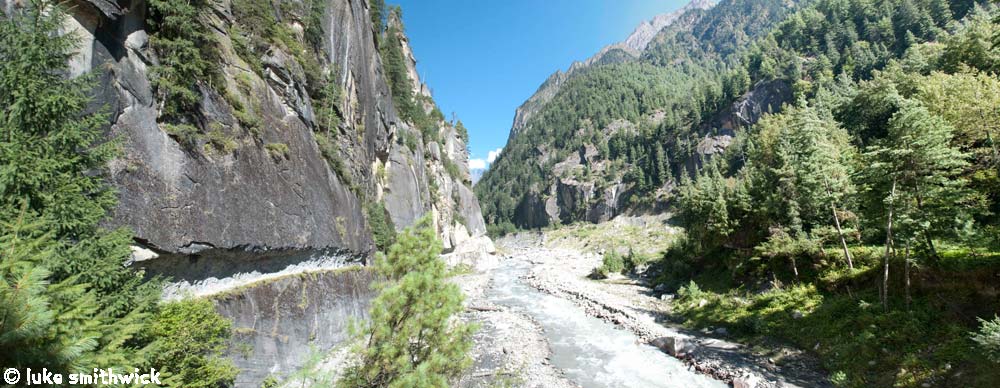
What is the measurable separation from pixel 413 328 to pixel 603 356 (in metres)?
14.0

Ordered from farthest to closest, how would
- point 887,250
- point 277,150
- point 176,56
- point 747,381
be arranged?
point 277,150 < point 887,250 < point 747,381 < point 176,56

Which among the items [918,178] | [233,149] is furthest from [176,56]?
[918,178]

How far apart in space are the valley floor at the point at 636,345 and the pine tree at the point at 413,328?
3.03 meters

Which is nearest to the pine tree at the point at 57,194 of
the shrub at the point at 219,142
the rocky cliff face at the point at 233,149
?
the rocky cliff face at the point at 233,149

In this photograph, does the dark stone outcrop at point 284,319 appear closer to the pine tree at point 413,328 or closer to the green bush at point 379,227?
the pine tree at point 413,328

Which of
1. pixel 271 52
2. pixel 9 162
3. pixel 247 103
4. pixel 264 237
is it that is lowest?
pixel 264 237

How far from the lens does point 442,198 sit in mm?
58094

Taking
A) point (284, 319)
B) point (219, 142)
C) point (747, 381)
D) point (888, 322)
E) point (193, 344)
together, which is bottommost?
point (747, 381)

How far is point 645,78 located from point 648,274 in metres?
164

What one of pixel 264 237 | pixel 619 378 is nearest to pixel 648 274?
pixel 619 378

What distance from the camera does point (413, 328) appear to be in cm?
781

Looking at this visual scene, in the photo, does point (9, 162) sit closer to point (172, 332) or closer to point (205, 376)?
point (172, 332)

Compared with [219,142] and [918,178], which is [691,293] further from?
[219,142]

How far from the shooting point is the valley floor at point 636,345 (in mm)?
14672
